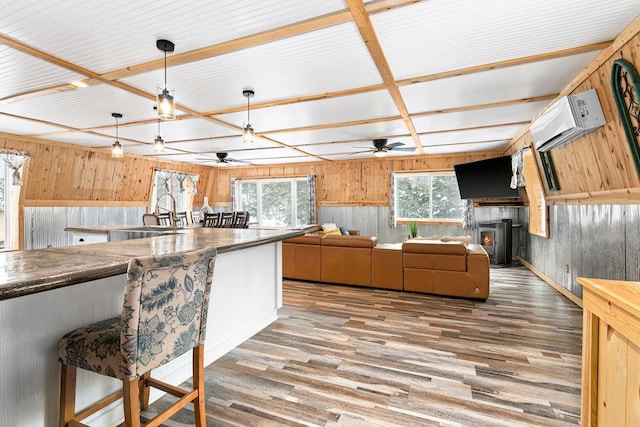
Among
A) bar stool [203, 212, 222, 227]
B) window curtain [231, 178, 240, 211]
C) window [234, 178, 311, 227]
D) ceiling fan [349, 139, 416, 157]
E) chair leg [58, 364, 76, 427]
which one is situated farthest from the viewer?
window curtain [231, 178, 240, 211]

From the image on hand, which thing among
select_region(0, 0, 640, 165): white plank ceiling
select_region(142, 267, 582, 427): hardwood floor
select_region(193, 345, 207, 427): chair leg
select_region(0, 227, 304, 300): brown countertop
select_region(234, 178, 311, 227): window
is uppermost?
select_region(0, 0, 640, 165): white plank ceiling

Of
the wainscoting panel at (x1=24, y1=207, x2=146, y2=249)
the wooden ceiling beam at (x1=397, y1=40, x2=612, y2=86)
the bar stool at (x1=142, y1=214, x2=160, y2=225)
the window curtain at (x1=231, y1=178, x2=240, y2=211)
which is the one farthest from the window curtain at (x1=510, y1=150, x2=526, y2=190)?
the wainscoting panel at (x1=24, y1=207, x2=146, y2=249)

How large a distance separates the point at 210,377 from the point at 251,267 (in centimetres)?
97

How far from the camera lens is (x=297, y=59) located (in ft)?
8.66

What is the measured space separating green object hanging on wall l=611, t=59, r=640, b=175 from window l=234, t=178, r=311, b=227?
6.88 meters

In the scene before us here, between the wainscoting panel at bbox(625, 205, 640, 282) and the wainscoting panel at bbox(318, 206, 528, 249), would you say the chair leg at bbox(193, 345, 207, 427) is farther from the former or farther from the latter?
the wainscoting panel at bbox(318, 206, 528, 249)

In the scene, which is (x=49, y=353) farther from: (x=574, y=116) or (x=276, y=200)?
(x=276, y=200)

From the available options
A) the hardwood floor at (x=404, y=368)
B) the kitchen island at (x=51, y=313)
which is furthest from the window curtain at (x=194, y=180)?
the kitchen island at (x=51, y=313)

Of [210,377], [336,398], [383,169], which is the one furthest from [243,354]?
[383,169]

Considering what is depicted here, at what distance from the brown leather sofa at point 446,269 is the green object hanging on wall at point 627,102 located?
196cm

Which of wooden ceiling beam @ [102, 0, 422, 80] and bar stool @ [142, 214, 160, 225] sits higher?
wooden ceiling beam @ [102, 0, 422, 80]

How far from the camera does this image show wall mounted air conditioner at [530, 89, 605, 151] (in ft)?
9.45

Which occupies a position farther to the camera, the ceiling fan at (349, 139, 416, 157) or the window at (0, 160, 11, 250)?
the ceiling fan at (349, 139, 416, 157)

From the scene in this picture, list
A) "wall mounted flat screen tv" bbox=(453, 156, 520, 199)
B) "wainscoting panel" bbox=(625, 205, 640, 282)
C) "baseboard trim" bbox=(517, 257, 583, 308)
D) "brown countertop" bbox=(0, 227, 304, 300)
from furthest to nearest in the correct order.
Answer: "wall mounted flat screen tv" bbox=(453, 156, 520, 199), "baseboard trim" bbox=(517, 257, 583, 308), "wainscoting panel" bbox=(625, 205, 640, 282), "brown countertop" bbox=(0, 227, 304, 300)
